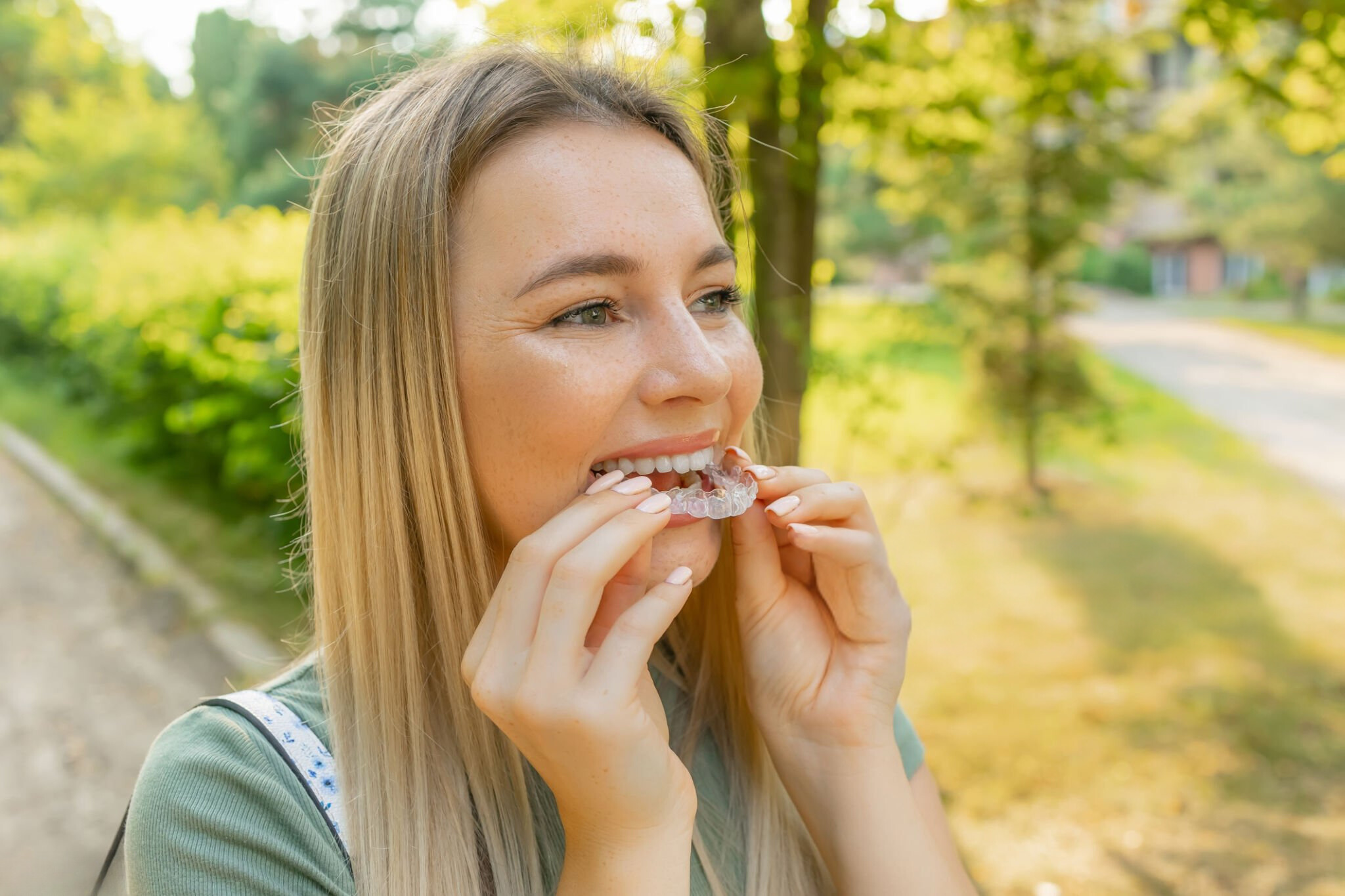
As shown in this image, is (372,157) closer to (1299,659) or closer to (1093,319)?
(1299,659)

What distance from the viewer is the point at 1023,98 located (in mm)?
5531

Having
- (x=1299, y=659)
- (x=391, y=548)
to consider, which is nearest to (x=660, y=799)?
(x=391, y=548)

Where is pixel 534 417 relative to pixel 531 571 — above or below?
above

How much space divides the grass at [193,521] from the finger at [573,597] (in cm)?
349

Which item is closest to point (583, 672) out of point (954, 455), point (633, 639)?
point (633, 639)

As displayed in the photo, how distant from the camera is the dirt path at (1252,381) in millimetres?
13703

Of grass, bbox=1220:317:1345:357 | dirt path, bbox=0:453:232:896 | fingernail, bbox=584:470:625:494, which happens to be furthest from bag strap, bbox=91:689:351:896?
grass, bbox=1220:317:1345:357

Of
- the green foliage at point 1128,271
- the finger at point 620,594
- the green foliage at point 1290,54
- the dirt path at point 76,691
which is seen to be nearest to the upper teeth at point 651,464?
the finger at point 620,594

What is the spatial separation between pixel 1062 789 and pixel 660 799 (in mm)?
4704

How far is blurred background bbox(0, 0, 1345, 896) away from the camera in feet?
13.8

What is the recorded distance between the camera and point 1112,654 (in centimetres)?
730

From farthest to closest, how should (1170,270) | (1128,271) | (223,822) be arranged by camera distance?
(1170,270), (1128,271), (223,822)

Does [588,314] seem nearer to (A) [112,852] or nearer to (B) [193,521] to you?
(A) [112,852]

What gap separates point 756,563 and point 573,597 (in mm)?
588
